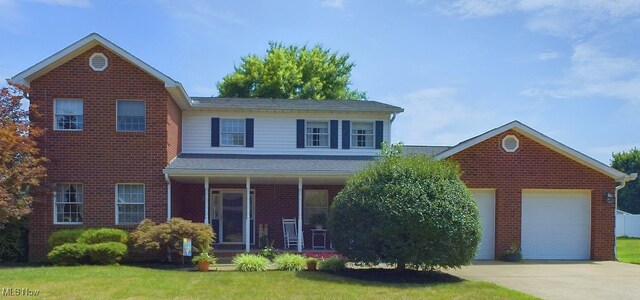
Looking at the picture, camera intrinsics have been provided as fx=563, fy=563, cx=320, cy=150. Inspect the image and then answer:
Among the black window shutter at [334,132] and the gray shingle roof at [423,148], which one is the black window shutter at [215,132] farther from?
the gray shingle roof at [423,148]

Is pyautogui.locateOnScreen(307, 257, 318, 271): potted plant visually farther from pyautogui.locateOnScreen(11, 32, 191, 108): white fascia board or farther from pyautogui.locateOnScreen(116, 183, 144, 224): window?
pyautogui.locateOnScreen(11, 32, 191, 108): white fascia board

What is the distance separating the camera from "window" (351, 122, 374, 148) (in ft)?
68.1

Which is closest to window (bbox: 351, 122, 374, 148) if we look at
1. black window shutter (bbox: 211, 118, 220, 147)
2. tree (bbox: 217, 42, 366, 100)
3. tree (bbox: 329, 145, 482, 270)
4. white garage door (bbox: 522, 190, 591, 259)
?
black window shutter (bbox: 211, 118, 220, 147)

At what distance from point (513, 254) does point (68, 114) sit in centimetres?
1446

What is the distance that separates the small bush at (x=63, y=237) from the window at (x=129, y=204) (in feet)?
4.26

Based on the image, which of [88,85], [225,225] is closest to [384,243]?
[225,225]

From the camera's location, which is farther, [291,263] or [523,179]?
[523,179]

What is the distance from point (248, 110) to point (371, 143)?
464 cm

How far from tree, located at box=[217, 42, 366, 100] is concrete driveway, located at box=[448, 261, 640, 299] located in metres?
22.2

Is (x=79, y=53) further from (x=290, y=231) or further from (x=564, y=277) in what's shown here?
(x=564, y=277)

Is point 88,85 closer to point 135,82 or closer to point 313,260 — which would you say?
point 135,82

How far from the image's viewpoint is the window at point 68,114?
17219 mm

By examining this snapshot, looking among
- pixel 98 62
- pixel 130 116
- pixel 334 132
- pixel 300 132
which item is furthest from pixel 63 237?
pixel 334 132

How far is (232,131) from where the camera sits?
66.7 ft
